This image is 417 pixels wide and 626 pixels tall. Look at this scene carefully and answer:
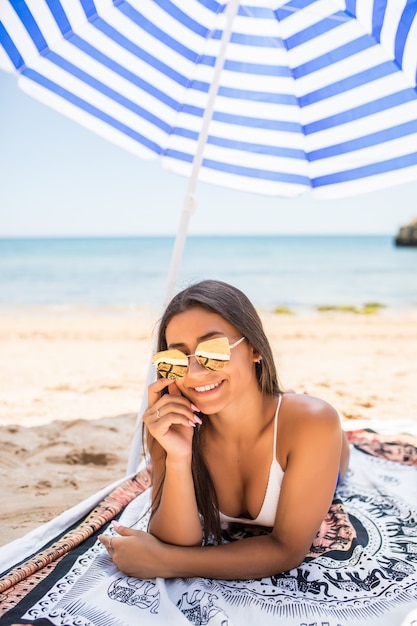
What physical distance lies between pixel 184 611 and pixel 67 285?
20361mm

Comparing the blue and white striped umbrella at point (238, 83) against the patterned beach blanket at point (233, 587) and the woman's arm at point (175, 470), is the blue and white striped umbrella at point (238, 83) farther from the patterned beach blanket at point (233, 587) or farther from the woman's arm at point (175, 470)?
the patterned beach blanket at point (233, 587)

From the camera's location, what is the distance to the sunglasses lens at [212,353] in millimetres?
2064

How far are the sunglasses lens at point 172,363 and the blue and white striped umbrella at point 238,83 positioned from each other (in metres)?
1.37

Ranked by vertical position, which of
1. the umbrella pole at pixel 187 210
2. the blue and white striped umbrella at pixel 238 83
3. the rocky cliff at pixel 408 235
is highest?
the rocky cliff at pixel 408 235

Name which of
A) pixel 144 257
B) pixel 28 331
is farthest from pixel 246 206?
pixel 28 331

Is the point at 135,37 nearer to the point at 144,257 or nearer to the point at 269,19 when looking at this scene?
the point at 269,19

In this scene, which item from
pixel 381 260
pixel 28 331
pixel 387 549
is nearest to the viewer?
pixel 387 549

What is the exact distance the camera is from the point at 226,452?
2438 millimetres

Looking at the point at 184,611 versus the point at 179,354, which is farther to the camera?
the point at 179,354

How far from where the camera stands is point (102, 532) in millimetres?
2592

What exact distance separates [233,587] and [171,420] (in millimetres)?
672

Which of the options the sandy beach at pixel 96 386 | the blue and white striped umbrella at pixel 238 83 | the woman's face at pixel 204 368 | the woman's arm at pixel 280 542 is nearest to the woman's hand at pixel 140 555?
the woman's arm at pixel 280 542

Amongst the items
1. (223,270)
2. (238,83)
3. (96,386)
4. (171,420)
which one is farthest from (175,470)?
(223,270)

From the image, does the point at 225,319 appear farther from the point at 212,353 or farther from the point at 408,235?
the point at 408,235
